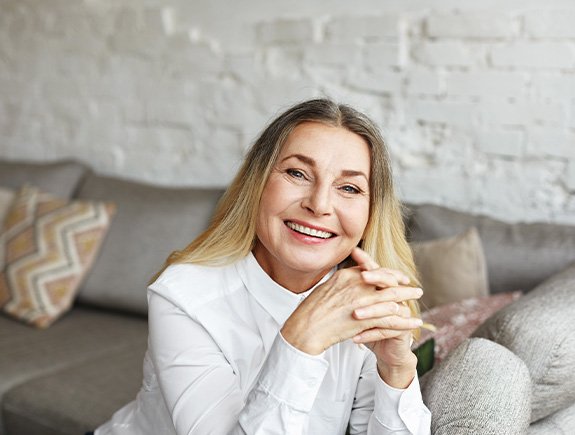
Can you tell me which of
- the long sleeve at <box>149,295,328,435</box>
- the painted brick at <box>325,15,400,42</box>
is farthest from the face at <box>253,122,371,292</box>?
the painted brick at <box>325,15,400,42</box>

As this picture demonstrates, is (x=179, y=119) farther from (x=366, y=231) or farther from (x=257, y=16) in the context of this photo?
(x=366, y=231)

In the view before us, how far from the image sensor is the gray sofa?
4.07 feet

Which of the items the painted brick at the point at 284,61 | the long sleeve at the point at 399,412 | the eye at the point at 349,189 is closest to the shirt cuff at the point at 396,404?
the long sleeve at the point at 399,412

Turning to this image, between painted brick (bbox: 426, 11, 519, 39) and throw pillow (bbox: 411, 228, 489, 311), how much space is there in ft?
2.40

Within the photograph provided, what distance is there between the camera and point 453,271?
202 cm

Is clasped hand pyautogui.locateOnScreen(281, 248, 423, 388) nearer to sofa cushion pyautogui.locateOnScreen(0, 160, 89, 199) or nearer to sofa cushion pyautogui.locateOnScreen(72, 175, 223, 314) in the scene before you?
sofa cushion pyautogui.locateOnScreen(72, 175, 223, 314)

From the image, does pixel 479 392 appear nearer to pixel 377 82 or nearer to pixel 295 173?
pixel 295 173

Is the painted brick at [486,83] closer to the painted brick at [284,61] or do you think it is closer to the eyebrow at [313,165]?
the painted brick at [284,61]

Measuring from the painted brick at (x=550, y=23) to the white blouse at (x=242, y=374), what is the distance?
4.58 feet

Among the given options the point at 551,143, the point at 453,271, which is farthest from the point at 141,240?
the point at 551,143

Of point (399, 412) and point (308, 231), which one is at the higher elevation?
point (308, 231)

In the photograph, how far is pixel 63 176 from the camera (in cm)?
312

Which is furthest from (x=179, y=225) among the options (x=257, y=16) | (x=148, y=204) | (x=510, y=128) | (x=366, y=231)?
(x=366, y=231)

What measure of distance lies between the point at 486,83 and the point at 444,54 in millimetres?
174
